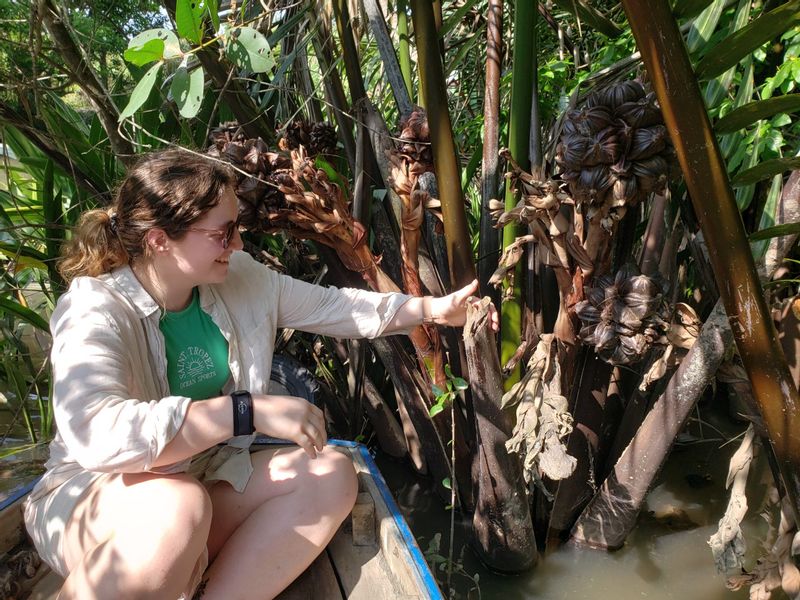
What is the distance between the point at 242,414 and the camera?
110cm

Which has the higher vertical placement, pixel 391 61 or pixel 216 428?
pixel 391 61

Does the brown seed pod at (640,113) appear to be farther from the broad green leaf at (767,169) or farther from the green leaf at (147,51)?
the green leaf at (147,51)

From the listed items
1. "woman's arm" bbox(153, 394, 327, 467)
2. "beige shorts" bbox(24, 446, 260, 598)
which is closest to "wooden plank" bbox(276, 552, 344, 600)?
"beige shorts" bbox(24, 446, 260, 598)

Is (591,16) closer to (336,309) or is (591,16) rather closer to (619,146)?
(619,146)

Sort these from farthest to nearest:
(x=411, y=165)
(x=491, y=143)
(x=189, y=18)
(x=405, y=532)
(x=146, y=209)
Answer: (x=491, y=143), (x=411, y=165), (x=405, y=532), (x=146, y=209), (x=189, y=18)

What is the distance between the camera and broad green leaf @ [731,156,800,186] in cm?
106

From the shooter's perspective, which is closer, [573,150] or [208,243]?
[573,150]

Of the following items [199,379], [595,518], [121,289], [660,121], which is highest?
[660,121]

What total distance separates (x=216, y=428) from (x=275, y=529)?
0.32m

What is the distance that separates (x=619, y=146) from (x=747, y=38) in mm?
248

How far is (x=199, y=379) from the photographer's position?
1.34 meters

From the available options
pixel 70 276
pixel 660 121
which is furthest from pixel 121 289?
pixel 660 121

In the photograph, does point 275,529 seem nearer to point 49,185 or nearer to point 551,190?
point 551,190

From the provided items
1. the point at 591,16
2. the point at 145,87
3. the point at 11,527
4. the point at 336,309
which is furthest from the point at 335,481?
the point at 591,16
